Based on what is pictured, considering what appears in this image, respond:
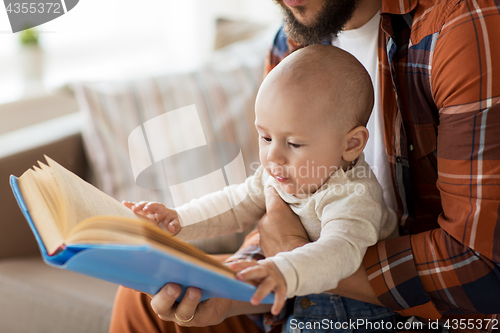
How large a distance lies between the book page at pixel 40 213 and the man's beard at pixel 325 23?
0.68m

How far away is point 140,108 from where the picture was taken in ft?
4.33

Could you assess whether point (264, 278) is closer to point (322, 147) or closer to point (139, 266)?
point (139, 266)

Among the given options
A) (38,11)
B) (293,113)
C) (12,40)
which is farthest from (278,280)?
(12,40)

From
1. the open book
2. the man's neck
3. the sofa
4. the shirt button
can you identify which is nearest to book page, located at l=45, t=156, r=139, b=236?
the open book

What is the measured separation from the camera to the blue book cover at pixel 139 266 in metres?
0.43

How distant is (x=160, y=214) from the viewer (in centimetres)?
83

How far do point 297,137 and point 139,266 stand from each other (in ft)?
1.23

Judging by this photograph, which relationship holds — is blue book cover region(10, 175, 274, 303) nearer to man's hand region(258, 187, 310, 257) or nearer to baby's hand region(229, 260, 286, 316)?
baby's hand region(229, 260, 286, 316)

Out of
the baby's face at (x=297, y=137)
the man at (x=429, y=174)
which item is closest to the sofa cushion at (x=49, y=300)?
the man at (x=429, y=174)

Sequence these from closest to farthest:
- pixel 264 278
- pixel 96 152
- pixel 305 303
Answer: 1. pixel 264 278
2. pixel 305 303
3. pixel 96 152

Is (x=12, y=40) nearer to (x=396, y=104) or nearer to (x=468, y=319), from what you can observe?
(x=396, y=104)

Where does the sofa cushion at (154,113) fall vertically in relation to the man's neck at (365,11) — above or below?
below

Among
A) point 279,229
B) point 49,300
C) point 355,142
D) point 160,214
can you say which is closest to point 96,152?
point 49,300

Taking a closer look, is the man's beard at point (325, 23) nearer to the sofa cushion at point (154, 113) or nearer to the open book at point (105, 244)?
the sofa cushion at point (154, 113)
